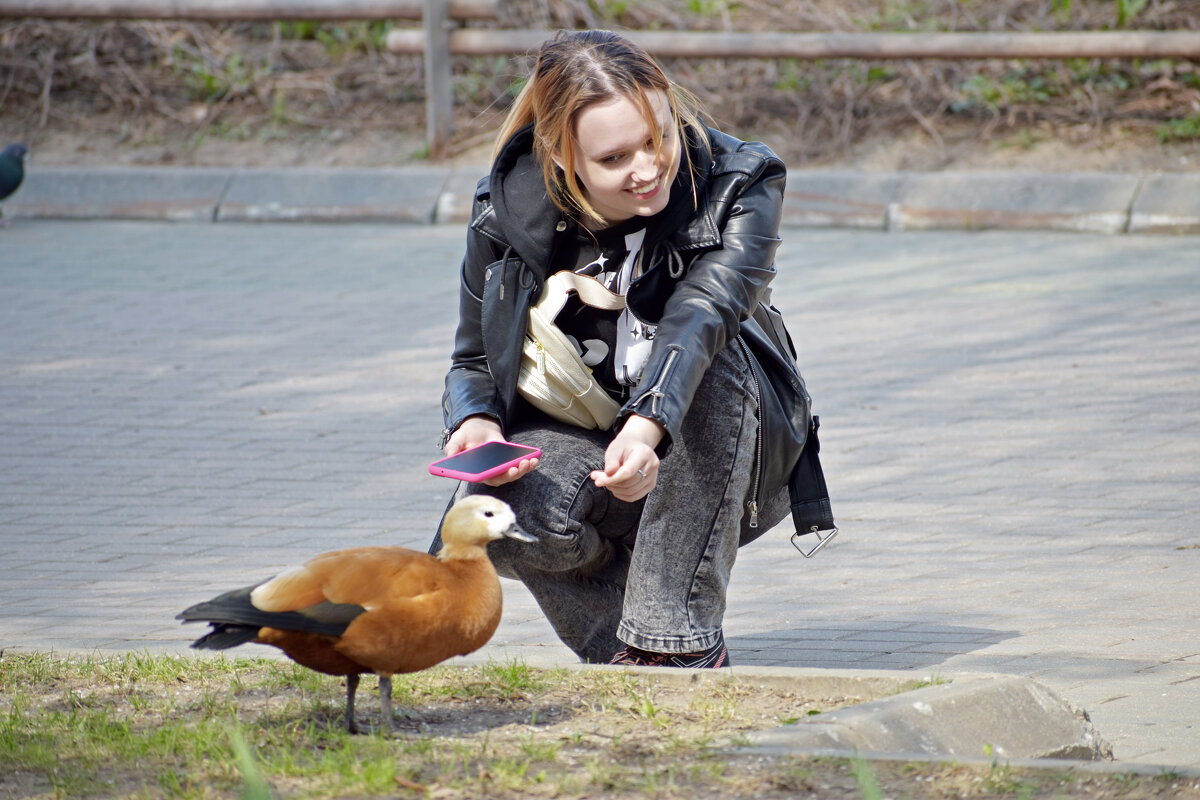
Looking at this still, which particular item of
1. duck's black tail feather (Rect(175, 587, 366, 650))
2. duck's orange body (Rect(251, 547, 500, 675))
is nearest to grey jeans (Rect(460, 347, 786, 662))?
duck's orange body (Rect(251, 547, 500, 675))

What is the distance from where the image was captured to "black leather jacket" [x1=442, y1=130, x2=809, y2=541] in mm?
3438

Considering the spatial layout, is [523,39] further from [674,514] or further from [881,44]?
[674,514]

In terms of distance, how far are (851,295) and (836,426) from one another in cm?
259

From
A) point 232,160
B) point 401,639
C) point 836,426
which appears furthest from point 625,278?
point 232,160

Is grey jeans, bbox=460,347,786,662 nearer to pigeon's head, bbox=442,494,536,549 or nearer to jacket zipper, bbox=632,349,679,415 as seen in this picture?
jacket zipper, bbox=632,349,679,415

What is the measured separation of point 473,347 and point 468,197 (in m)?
7.88

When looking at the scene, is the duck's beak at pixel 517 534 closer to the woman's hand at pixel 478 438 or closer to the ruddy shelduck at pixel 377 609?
the ruddy shelduck at pixel 377 609

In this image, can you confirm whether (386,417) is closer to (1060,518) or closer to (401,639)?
(1060,518)

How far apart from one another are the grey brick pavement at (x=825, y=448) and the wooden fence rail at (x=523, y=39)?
158 centimetres

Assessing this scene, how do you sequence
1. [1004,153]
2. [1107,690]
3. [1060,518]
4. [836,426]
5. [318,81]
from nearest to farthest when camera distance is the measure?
1. [1107,690]
2. [1060,518]
3. [836,426]
4. [1004,153]
5. [318,81]

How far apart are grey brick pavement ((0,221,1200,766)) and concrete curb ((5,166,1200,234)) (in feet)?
0.93

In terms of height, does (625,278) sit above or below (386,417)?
above

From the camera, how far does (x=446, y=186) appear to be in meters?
11.6

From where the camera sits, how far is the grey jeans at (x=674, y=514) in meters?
3.40
